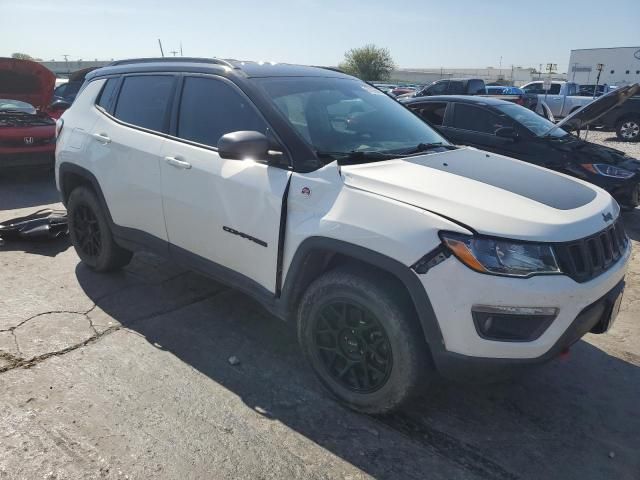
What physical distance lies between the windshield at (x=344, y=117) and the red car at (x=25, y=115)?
6443 millimetres

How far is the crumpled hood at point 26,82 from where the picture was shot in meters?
8.56

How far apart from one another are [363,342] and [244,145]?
1209mm

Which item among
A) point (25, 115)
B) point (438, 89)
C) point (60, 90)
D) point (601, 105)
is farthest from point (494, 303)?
point (438, 89)

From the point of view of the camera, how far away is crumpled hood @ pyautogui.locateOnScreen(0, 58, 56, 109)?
856 cm

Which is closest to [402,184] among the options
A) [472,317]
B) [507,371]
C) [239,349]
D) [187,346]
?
[472,317]

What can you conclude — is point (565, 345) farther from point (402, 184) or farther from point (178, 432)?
point (178, 432)

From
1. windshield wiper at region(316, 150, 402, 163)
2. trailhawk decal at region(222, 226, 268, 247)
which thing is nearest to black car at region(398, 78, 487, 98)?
windshield wiper at region(316, 150, 402, 163)

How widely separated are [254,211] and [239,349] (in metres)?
1.04

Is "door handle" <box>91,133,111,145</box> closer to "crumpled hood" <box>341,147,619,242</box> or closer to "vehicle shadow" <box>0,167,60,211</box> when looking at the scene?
"crumpled hood" <box>341,147,619,242</box>

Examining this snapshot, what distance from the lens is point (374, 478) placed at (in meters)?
2.31

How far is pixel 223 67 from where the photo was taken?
3.28 metres

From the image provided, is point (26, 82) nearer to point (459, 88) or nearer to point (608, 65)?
point (459, 88)

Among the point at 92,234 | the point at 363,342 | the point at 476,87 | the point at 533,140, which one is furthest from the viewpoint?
the point at 476,87

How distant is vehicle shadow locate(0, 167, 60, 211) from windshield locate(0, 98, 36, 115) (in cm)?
115
